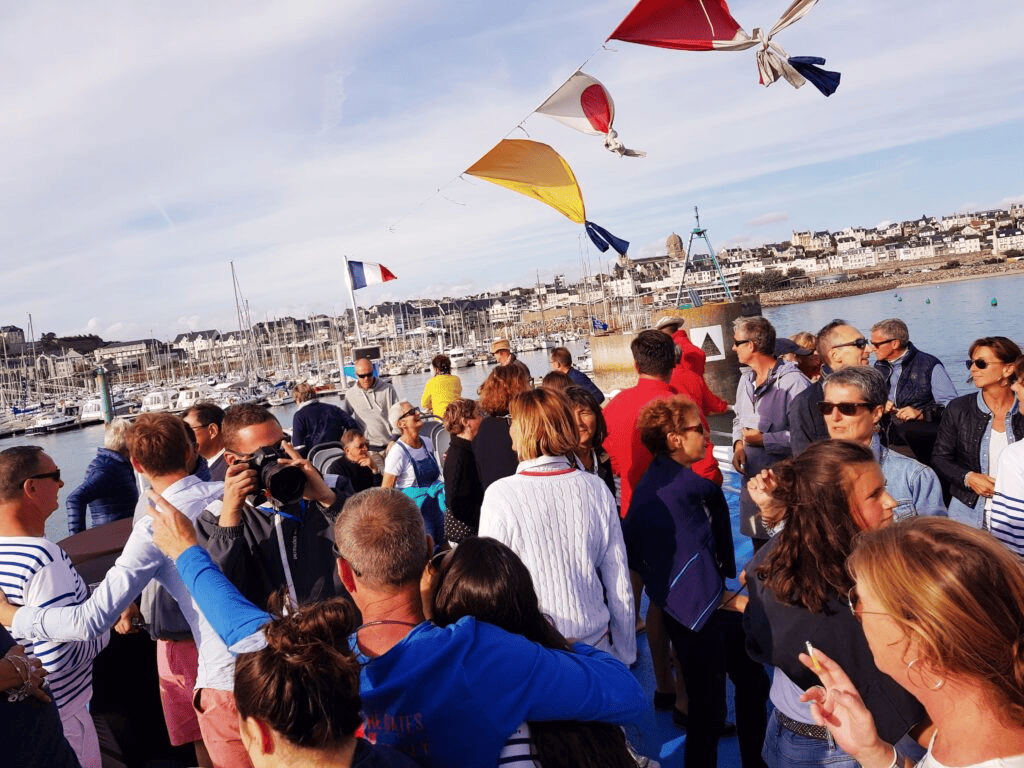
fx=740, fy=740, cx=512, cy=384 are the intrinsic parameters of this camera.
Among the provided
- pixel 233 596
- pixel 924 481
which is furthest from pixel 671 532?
pixel 233 596

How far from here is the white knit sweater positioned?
2293 millimetres

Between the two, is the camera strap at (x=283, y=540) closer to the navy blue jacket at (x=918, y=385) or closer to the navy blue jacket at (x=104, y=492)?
the navy blue jacket at (x=104, y=492)

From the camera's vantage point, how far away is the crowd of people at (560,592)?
1.19 m

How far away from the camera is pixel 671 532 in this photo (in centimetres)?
255

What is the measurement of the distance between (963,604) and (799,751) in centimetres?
94

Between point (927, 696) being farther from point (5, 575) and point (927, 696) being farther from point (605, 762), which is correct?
point (5, 575)

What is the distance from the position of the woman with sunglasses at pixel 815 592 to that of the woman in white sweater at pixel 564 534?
553mm

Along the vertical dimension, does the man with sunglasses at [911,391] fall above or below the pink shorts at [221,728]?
above

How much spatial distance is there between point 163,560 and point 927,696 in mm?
1889

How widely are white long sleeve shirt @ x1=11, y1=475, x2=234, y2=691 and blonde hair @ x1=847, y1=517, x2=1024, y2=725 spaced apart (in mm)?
1672

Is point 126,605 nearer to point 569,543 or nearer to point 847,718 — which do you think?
point 569,543

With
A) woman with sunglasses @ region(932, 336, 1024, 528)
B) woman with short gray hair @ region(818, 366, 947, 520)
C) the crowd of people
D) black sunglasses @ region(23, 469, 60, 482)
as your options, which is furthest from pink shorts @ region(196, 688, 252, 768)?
woman with sunglasses @ region(932, 336, 1024, 528)

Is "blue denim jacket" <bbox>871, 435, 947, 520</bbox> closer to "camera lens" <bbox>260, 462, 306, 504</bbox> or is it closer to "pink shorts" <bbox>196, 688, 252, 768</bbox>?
"camera lens" <bbox>260, 462, 306, 504</bbox>

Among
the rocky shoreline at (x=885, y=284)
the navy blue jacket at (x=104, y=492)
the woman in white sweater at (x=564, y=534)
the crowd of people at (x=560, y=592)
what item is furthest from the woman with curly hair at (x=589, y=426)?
the rocky shoreline at (x=885, y=284)
